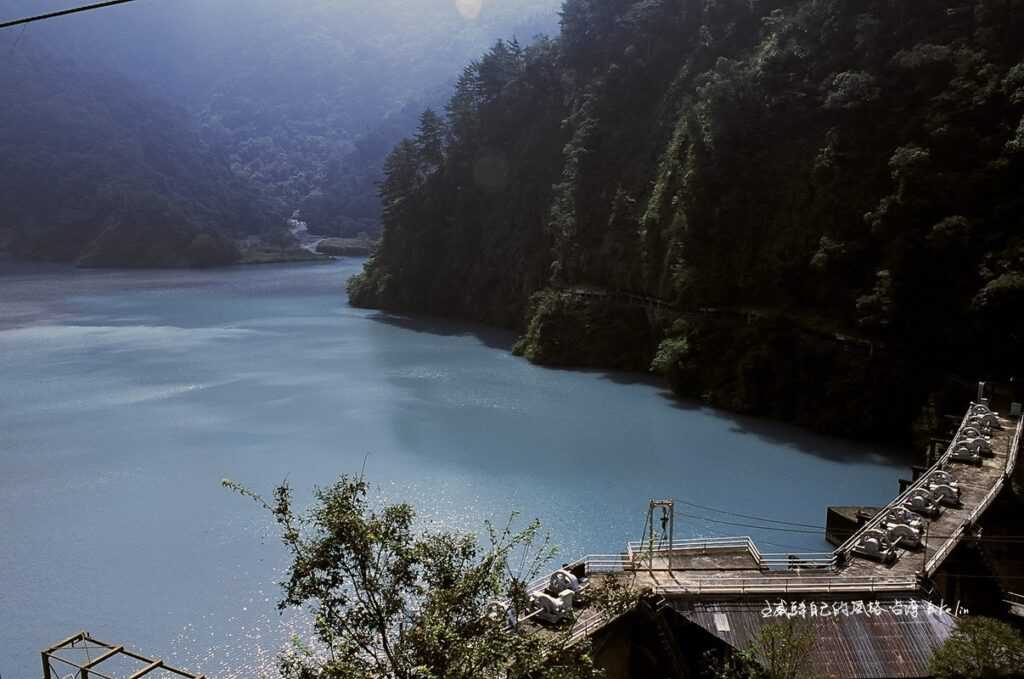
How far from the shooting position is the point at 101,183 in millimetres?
113562

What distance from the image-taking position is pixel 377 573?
290 inches

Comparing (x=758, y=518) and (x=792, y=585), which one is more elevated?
(x=792, y=585)

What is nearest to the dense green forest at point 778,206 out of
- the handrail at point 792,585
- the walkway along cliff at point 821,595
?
the walkway along cliff at point 821,595

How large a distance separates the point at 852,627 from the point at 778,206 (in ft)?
89.2

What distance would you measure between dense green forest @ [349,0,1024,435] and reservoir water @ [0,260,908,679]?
302cm

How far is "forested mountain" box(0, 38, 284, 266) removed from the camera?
107938mm

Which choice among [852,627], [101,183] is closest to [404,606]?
[852,627]

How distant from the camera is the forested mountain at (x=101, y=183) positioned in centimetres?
10794

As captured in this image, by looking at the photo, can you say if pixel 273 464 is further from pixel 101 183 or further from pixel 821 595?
pixel 101 183

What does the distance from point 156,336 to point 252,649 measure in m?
44.3

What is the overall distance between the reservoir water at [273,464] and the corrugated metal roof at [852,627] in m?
7.26

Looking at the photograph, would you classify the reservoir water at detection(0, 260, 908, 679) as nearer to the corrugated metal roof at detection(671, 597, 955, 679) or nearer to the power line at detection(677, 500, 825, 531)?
the power line at detection(677, 500, 825, 531)

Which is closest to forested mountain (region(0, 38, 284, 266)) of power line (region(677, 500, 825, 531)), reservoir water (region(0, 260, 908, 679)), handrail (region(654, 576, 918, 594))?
reservoir water (region(0, 260, 908, 679))

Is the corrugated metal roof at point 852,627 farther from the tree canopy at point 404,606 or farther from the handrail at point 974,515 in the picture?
the tree canopy at point 404,606
